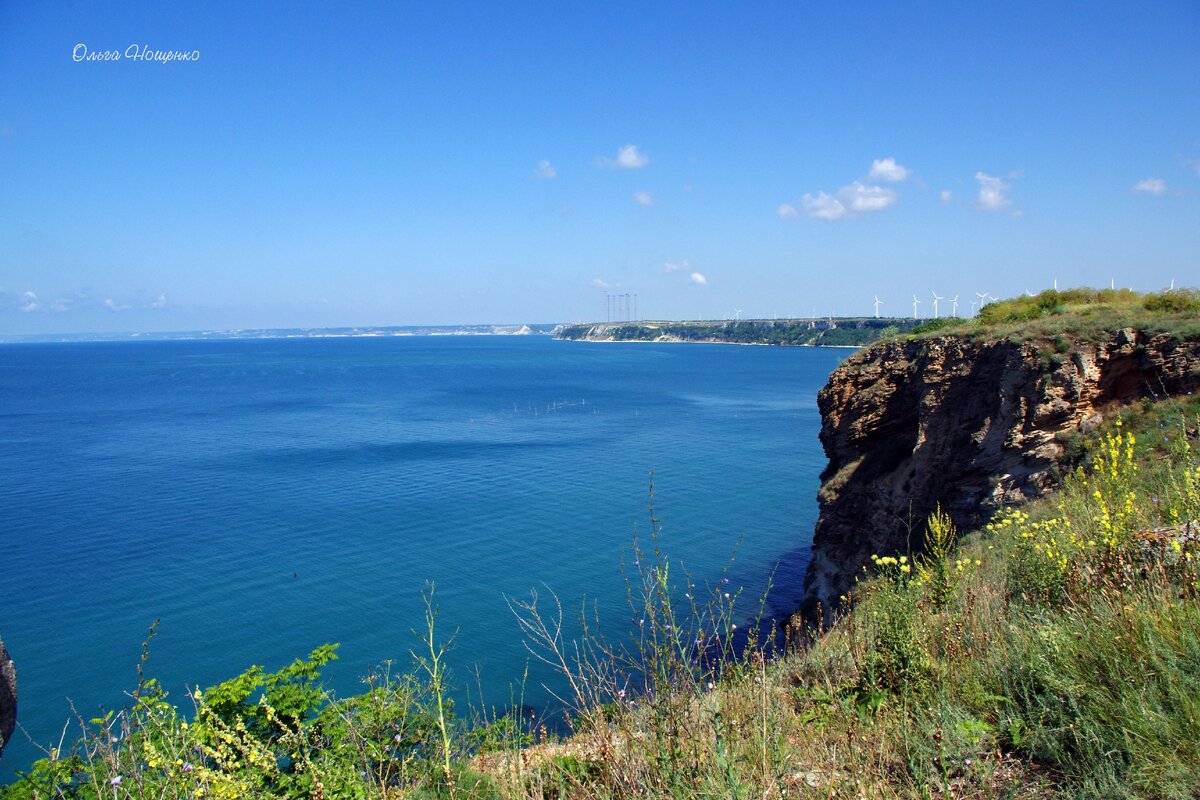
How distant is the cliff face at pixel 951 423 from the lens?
17219 mm

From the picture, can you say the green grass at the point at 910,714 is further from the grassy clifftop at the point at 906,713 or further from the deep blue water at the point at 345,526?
the deep blue water at the point at 345,526

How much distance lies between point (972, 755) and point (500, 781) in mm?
2502

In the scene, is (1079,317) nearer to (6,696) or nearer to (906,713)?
(906,713)

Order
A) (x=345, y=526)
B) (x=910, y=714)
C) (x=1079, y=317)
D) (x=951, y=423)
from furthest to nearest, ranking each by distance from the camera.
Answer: (x=345, y=526)
(x=951, y=423)
(x=1079, y=317)
(x=910, y=714)

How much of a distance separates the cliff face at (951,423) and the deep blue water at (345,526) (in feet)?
15.9

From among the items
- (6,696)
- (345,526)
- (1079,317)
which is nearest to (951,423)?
(1079,317)

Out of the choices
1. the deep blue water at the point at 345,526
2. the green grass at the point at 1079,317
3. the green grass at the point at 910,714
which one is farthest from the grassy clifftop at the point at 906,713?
the green grass at the point at 1079,317

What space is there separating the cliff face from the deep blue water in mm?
4849

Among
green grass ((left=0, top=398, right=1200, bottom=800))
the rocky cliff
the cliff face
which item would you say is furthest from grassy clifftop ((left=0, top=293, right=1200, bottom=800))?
the cliff face

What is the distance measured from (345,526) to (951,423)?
28059 millimetres

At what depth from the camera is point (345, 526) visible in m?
35.2

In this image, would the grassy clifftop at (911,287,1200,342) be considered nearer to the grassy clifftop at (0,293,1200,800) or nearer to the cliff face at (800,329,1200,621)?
the cliff face at (800,329,1200,621)

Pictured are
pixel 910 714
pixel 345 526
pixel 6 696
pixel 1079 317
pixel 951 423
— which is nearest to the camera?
pixel 910 714

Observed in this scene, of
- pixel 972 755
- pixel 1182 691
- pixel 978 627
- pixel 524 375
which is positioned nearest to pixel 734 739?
pixel 972 755
